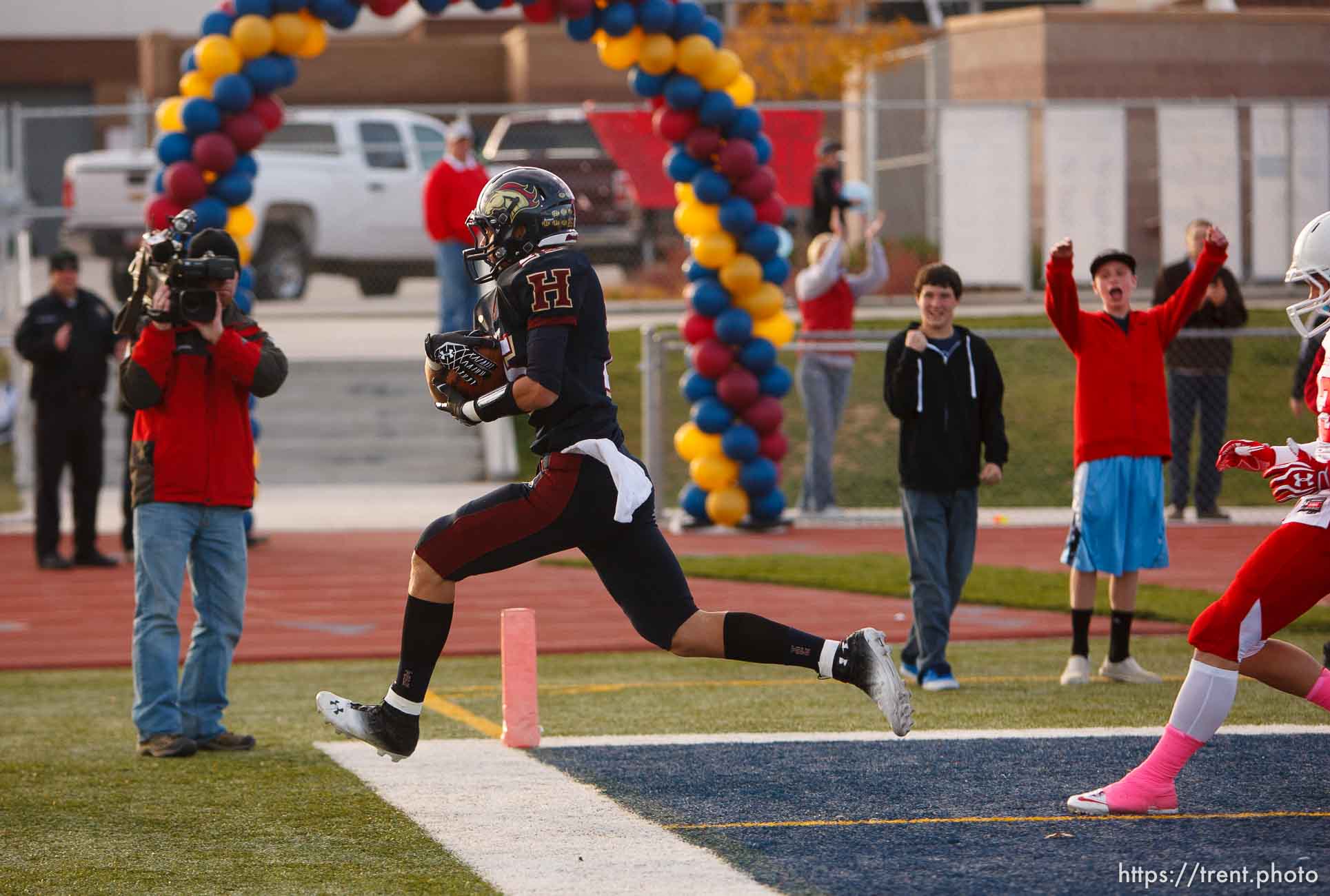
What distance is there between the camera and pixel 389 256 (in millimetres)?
22906

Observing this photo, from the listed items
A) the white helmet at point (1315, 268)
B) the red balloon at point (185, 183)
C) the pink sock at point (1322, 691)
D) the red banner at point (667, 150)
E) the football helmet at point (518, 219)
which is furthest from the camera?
the red banner at point (667, 150)

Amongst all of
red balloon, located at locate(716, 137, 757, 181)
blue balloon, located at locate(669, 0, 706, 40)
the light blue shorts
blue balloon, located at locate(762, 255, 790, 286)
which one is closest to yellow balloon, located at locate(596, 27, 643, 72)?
blue balloon, located at locate(669, 0, 706, 40)

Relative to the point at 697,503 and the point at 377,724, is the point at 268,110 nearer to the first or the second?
the point at 697,503

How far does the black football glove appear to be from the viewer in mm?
6156

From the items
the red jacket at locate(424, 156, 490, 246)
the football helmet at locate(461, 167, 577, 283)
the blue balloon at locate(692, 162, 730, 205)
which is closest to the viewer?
the football helmet at locate(461, 167, 577, 283)

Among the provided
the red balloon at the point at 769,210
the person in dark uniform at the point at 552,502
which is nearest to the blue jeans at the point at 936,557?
the person in dark uniform at the point at 552,502

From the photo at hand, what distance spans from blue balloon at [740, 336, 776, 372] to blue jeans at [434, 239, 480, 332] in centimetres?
285

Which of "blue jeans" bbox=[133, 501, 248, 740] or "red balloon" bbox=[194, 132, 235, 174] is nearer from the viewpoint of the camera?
"blue jeans" bbox=[133, 501, 248, 740]

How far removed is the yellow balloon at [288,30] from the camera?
13.8 meters

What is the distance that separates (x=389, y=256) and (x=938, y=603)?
49.4 feet

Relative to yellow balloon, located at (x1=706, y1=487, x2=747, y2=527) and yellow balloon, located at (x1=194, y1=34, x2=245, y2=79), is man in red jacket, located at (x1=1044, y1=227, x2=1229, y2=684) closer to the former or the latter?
yellow balloon, located at (x1=706, y1=487, x2=747, y2=527)

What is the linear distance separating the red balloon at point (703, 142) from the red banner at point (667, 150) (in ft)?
19.0

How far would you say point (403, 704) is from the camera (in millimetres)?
6367

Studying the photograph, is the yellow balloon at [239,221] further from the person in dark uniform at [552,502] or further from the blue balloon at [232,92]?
the person in dark uniform at [552,502]
